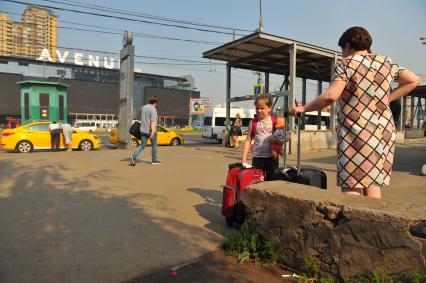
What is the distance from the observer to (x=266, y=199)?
3.04 metres

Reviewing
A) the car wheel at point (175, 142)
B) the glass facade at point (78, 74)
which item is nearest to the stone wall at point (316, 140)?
the car wheel at point (175, 142)

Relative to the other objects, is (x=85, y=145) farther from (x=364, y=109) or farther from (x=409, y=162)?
(x=364, y=109)

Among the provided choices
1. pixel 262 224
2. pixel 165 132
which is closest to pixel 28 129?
pixel 165 132

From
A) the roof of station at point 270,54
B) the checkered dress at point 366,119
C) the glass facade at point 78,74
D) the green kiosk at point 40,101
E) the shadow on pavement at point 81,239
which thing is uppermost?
the glass facade at point 78,74

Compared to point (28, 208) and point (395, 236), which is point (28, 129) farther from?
point (395, 236)

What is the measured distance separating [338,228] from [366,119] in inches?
33.8

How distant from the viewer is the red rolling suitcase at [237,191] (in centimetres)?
387

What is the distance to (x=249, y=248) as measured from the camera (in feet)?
10.3

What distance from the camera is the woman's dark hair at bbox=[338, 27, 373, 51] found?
278 centimetres

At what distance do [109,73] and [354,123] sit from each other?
82.5m

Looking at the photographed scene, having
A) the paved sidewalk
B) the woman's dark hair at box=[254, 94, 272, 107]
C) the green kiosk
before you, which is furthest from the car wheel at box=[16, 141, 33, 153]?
the woman's dark hair at box=[254, 94, 272, 107]

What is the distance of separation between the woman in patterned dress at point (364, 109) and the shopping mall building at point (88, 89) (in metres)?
66.6

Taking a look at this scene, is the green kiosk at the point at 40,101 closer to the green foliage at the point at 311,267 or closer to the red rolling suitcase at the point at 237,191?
the red rolling suitcase at the point at 237,191

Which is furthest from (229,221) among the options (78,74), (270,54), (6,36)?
(78,74)
